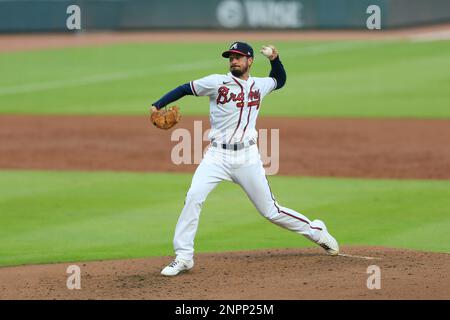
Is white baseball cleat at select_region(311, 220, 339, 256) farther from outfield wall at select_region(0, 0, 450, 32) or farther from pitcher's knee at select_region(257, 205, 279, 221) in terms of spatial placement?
outfield wall at select_region(0, 0, 450, 32)

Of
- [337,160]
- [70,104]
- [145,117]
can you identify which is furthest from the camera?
[70,104]

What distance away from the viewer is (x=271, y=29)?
3569 cm

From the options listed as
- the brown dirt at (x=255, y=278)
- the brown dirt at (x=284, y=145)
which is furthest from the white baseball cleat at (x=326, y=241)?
the brown dirt at (x=284, y=145)

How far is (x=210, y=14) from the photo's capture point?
36281mm

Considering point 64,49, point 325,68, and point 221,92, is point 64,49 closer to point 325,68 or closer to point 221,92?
point 325,68

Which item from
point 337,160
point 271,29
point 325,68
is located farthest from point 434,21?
point 337,160

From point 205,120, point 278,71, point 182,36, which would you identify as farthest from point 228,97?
point 182,36

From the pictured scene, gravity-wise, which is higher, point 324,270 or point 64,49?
point 64,49

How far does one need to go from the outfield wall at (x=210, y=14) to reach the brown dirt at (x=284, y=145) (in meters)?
15.4

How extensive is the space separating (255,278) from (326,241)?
3.14ft

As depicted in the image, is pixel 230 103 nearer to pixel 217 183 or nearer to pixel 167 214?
pixel 217 183

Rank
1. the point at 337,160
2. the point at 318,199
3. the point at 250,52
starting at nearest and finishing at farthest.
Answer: the point at 250,52
the point at 318,199
the point at 337,160

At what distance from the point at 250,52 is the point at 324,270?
194cm

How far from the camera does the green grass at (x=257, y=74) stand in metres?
21.6
